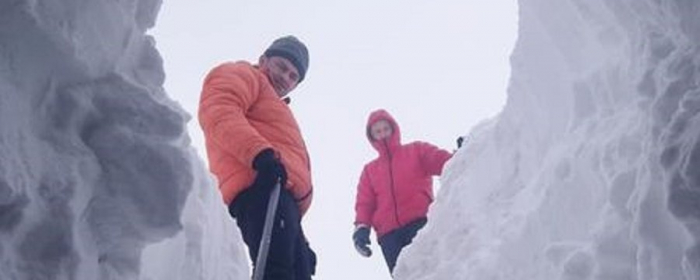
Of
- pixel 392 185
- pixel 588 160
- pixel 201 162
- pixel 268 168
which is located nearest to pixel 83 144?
pixel 201 162

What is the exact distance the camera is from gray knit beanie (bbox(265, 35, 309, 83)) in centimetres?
564

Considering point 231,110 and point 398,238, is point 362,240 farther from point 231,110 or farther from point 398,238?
point 231,110

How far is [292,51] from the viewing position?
18.6ft

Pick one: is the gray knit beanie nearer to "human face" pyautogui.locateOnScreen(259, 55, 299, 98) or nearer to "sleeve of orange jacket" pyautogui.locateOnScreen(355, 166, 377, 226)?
"human face" pyautogui.locateOnScreen(259, 55, 299, 98)

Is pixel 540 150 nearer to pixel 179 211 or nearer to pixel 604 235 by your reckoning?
pixel 604 235

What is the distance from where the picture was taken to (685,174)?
2.91 m

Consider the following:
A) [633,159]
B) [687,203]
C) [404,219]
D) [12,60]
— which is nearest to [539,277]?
[633,159]

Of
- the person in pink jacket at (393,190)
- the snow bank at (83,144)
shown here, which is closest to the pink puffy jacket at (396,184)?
the person in pink jacket at (393,190)

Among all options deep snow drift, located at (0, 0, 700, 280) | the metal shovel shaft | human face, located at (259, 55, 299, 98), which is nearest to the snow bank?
deep snow drift, located at (0, 0, 700, 280)

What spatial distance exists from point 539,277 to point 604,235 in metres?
0.68

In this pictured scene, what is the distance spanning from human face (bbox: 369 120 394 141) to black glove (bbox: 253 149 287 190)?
4.14m

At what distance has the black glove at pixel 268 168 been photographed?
4.59 m

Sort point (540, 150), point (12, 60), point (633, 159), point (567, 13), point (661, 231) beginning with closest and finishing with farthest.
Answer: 1. point (12, 60)
2. point (661, 231)
3. point (633, 159)
4. point (567, 13)
5. point (540, 150)

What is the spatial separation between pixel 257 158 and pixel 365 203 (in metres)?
4.00
